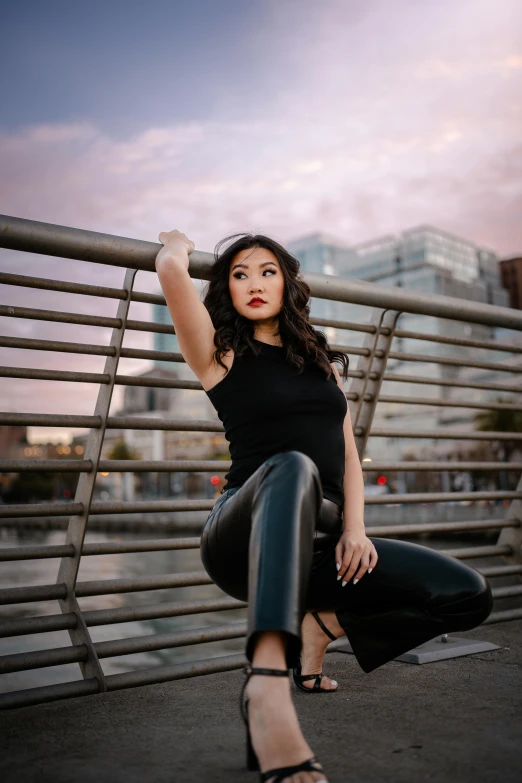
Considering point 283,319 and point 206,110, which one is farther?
point 206,110

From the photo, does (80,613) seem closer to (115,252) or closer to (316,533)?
(316,533)

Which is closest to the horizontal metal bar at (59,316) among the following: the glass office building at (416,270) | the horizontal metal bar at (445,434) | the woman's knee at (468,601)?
the horizontal metal bar at (445,434)

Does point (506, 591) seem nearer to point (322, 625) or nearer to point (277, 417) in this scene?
point (322, 625)

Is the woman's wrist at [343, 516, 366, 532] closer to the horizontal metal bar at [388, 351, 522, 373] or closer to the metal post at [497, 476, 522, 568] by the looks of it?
the horizontal metal bar at [388, 351, 522, 373]

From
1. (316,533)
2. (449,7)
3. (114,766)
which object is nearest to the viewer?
(114,766)

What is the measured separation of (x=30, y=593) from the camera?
2438mm

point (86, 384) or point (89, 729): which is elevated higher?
point (86, 384)

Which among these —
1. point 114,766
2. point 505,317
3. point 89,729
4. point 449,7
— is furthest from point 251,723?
point 449,7

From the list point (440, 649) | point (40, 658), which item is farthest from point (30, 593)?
point (440, 649)

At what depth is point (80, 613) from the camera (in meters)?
2.55

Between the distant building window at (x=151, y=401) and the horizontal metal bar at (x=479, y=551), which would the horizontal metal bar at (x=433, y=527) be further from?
the distant building window at (x=151, y=401)

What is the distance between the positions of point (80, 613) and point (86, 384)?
0.85 meters

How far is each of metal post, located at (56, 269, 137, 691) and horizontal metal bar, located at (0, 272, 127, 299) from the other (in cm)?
7

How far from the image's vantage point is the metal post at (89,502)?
248cm
